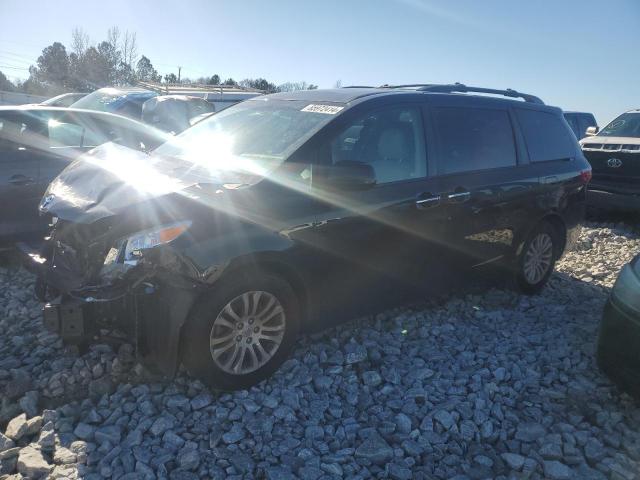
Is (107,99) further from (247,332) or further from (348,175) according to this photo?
(247,332)

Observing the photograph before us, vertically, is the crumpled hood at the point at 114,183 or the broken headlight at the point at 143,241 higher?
the crumpled hood at the point at 114,183

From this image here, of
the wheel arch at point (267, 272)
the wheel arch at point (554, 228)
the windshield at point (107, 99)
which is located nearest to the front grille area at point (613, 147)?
the wheel arch at point (554, 228)

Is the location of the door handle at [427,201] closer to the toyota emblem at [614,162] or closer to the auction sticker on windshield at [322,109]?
the auction sticker on windshield at [322,109]

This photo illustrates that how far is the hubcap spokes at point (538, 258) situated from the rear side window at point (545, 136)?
0.81 metres

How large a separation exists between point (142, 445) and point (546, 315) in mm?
3743

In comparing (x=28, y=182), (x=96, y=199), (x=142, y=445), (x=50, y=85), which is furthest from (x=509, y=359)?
(x=50, y=85)

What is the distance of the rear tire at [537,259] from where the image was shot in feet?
16.8

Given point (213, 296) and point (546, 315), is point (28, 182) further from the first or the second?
point (546, 315)

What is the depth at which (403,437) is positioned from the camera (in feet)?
9.95

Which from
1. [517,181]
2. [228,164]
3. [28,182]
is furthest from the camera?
[28,182]

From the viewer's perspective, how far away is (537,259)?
530 centimetres

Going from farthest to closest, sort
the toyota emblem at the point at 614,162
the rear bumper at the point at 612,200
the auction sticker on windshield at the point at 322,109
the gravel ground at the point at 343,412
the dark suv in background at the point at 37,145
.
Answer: the toyota emblem at the point at 614,162, the rear bumper at the point at 612,200, the dark suv in background at the point at 37,145, the auction sticker on windshield at the point at 322,109, the gravel ground at the point at 343,412

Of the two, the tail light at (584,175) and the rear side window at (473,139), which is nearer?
the rear side window at (473,139)

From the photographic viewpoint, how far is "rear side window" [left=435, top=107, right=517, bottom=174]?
4164 millimetres
